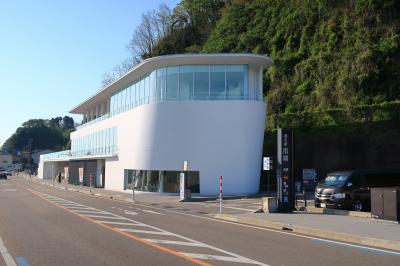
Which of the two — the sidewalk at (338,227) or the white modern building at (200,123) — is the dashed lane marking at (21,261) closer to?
the sidewalk at (338,227)

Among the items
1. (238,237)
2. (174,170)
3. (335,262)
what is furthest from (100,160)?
(335,262)

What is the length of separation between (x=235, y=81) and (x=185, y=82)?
13.9 feet

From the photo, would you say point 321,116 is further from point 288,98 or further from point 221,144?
point 221,144

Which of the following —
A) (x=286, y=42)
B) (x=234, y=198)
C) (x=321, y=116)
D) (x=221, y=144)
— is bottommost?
(x=234, y=198)

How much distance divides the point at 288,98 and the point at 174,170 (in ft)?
65.0

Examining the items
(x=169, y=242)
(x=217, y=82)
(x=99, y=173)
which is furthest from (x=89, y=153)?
(x=169, y=242)

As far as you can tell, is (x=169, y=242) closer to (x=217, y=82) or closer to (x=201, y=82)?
(x=217, y=82)

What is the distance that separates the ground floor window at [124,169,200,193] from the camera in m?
39.6

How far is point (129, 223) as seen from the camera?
17531mm

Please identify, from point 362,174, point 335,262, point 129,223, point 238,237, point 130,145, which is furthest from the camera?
point 130,145

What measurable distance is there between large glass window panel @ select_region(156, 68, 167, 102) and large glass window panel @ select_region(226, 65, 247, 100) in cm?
568

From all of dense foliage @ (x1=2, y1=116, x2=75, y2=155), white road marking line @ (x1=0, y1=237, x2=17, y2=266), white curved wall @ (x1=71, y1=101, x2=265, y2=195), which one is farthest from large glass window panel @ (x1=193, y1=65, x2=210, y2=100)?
dense foliage @ (x1=2, y1=116, x2=75, y2=155)

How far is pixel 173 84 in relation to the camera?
41.5m

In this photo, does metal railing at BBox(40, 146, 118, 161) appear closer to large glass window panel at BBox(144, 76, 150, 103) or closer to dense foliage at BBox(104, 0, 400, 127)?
large glass window panel at BBox(144, 76, 150, 103)
